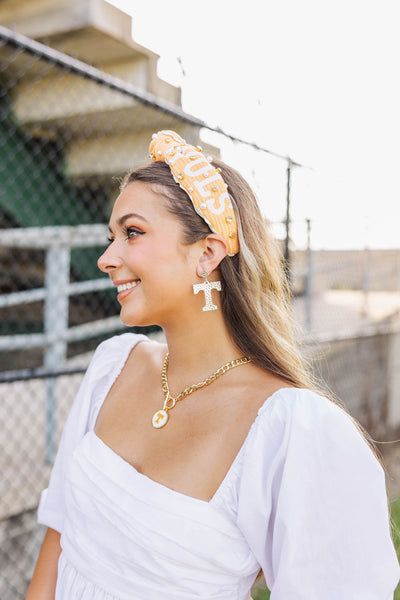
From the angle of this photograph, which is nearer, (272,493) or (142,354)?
(272,493)

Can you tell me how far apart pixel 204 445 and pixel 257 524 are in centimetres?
19

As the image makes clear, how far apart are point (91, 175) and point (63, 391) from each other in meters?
1.56

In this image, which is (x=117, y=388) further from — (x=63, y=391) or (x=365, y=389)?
(x=365, y=389)

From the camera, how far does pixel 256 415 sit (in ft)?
3.63

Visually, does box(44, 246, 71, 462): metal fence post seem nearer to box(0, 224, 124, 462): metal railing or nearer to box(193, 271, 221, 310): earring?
box(0, 224, 124, 462): metal railing

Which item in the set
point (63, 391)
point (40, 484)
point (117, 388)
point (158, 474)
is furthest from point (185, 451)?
point (63, 391)

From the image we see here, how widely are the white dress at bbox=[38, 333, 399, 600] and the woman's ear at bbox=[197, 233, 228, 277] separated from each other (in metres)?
0.32

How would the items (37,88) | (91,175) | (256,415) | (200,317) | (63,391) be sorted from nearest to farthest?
(256,415) → (200,317) → (63,391) → (37,88) → (91,175)

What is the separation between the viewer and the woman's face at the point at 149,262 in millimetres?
1191

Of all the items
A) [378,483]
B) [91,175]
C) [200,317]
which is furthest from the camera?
[91,175]

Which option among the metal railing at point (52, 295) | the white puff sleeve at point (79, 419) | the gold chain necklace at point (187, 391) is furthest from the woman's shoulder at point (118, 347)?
the metal railing at point (52, 295)

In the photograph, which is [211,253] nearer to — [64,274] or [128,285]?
[128,285]

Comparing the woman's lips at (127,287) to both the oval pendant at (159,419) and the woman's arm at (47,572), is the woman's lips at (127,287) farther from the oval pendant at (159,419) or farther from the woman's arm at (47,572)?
the woman's arm at (47,572)

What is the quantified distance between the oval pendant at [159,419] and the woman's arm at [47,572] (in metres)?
0.44
